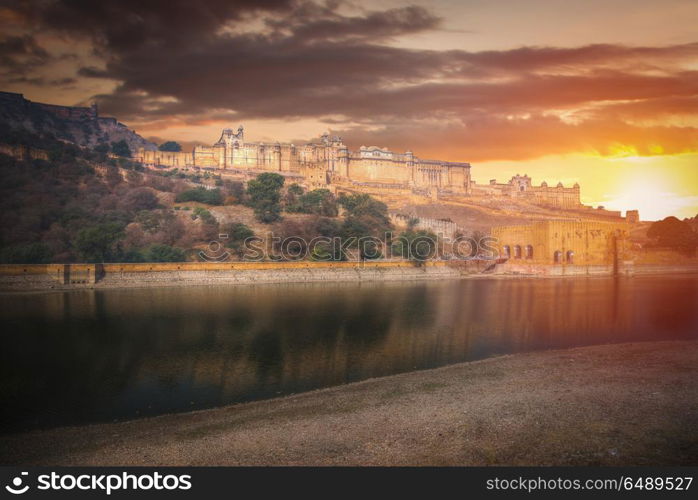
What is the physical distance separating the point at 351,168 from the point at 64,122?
25808 millimetres

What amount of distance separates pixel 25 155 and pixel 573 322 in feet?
98.2

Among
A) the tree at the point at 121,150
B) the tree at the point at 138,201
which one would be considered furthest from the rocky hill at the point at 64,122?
the tree at the point at 138,201

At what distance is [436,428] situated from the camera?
4438 mm

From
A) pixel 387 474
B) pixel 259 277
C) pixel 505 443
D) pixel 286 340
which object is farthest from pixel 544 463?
pixel 259 277

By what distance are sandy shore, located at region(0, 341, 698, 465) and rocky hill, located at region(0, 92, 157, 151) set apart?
112 ft

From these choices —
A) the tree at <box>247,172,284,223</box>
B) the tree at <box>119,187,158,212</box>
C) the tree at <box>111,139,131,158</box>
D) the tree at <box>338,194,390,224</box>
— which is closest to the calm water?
the tree at <box>247,172,284,223</box>

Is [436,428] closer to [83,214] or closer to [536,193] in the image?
[83,214]

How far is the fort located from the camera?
44531 mm

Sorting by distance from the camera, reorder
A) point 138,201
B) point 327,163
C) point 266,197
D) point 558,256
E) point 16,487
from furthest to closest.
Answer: point 327,163, point 266,197, point 138,201, point 558,256, point 16,487

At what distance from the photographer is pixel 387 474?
306 cm

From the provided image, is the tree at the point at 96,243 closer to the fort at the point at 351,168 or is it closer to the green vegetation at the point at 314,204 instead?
the green vegetation at the point at 314,204

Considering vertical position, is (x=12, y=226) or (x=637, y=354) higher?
(x=12, y=226)

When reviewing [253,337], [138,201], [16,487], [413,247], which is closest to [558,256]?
[413,247]

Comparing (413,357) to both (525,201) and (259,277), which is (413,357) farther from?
(525,201)
